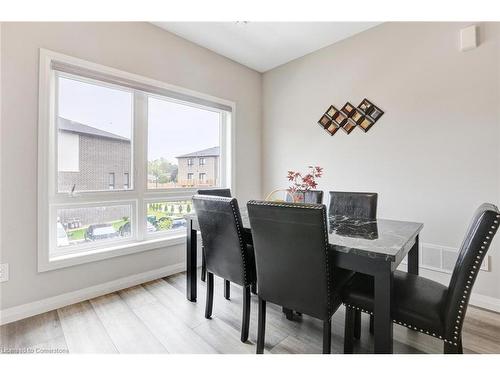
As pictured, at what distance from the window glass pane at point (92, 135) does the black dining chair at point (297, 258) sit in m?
1.79

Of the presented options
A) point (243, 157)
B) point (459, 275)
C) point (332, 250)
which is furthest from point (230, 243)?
point (243, 157)

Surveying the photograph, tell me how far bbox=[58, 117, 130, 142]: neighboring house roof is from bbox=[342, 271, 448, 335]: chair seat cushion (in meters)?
2.49

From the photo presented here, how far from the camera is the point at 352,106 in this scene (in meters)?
2.90

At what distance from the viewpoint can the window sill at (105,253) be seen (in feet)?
6.79

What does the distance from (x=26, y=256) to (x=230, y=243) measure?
1650 millimetres

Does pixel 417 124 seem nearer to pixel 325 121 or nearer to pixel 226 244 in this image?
pixel 325 121

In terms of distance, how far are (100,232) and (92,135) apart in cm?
94

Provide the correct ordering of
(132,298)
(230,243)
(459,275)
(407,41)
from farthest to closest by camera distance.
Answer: (407,41)
(132,298)
(230,243)
(459,275)

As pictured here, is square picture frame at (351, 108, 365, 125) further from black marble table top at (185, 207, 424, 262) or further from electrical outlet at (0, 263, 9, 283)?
electrical outlet at (0, 263, 9, 283)

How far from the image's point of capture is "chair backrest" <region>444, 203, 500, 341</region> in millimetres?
1093

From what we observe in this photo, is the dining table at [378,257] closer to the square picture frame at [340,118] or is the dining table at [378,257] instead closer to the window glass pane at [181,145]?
the square picture frame at [340,118]

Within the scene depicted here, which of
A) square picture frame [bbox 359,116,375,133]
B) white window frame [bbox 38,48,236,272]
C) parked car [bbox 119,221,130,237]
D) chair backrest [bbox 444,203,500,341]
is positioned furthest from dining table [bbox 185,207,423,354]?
parked car [bbox 119,221,130,237]

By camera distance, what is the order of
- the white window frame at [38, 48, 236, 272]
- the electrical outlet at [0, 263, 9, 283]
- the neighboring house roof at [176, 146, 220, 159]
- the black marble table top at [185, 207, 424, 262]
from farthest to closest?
the neighboring house roof at [176, 146, 220, 159] → the white window frame at [38, 48, 236, 272] → the electrical outlet at [0, 263, 9, 283] → the black marble table top at [185, 207, 424, 262]

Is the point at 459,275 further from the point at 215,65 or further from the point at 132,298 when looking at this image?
the point at 215,65
